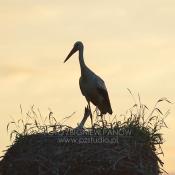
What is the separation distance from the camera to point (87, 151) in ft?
42.7

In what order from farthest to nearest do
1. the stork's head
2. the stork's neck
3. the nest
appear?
1. the stork's head
2. the stork's neck
3. the nest

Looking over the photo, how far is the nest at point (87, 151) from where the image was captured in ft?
42.3

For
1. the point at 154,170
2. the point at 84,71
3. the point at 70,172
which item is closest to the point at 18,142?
the point at 70,172

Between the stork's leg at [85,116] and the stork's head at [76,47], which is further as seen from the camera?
the stork's head at [76,47]

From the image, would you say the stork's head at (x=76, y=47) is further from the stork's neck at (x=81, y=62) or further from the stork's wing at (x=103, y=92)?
the stork's wing at (x=103, y=92)

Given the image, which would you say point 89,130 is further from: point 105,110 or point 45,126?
point 105,110

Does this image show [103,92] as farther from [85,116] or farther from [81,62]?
[85,116]

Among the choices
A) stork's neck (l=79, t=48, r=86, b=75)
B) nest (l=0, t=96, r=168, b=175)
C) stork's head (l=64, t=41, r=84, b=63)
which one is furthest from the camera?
stork's head (l=64, t=41, r=84, b=63)

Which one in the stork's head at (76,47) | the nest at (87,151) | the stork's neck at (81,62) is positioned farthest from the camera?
the stork's head at (76,47)

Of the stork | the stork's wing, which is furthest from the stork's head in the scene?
the stork's wing

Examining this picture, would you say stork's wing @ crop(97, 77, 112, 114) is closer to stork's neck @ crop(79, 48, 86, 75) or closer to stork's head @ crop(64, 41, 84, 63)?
stork's neck @ crop(79, 48, 86, 75)

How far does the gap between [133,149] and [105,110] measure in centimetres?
393

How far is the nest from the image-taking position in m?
12.9

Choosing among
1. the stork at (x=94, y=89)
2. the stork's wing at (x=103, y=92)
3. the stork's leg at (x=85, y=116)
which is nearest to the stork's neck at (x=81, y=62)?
the stork at (x=94, y=89)
